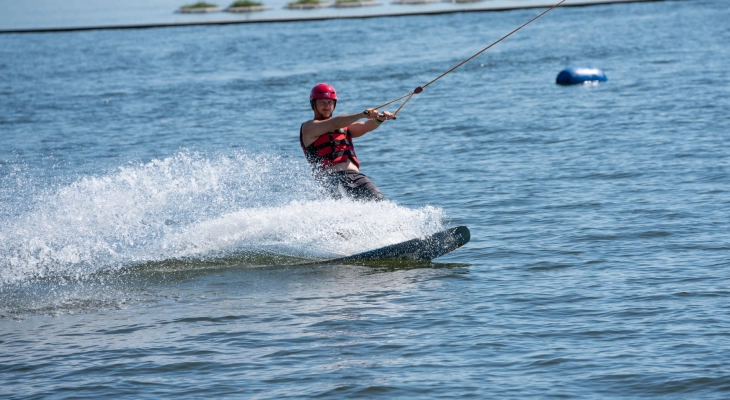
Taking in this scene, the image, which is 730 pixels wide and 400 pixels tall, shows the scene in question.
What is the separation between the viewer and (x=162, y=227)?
11938 millimetres

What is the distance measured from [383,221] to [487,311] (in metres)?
2.08

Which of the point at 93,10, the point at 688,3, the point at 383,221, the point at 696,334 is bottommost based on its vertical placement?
the point at 696,334

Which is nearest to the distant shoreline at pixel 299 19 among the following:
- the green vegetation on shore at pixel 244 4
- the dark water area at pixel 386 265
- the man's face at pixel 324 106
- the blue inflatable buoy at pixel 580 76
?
the green vegetation on shore at pixel 244 4

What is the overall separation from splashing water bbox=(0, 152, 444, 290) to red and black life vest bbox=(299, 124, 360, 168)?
0.42 meters

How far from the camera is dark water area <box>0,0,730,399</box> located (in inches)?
286

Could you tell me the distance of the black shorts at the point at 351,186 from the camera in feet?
33.3

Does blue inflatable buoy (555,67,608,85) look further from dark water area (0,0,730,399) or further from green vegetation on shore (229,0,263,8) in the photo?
green vegetation on shore (229,0,263,8)

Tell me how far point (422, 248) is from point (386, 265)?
388 mm

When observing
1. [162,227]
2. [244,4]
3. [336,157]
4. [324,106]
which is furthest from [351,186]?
[244,4]

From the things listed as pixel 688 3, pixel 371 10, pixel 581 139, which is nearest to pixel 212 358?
pixel 581 139

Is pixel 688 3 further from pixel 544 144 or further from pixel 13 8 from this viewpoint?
pixel 13 8

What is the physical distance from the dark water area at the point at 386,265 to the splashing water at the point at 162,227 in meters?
0.03

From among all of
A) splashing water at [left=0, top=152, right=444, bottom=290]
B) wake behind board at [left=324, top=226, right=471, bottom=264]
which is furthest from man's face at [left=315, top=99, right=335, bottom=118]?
wake behind board at [left=324, top=226, right=471, bottom=264]

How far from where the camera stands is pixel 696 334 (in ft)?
25.2
